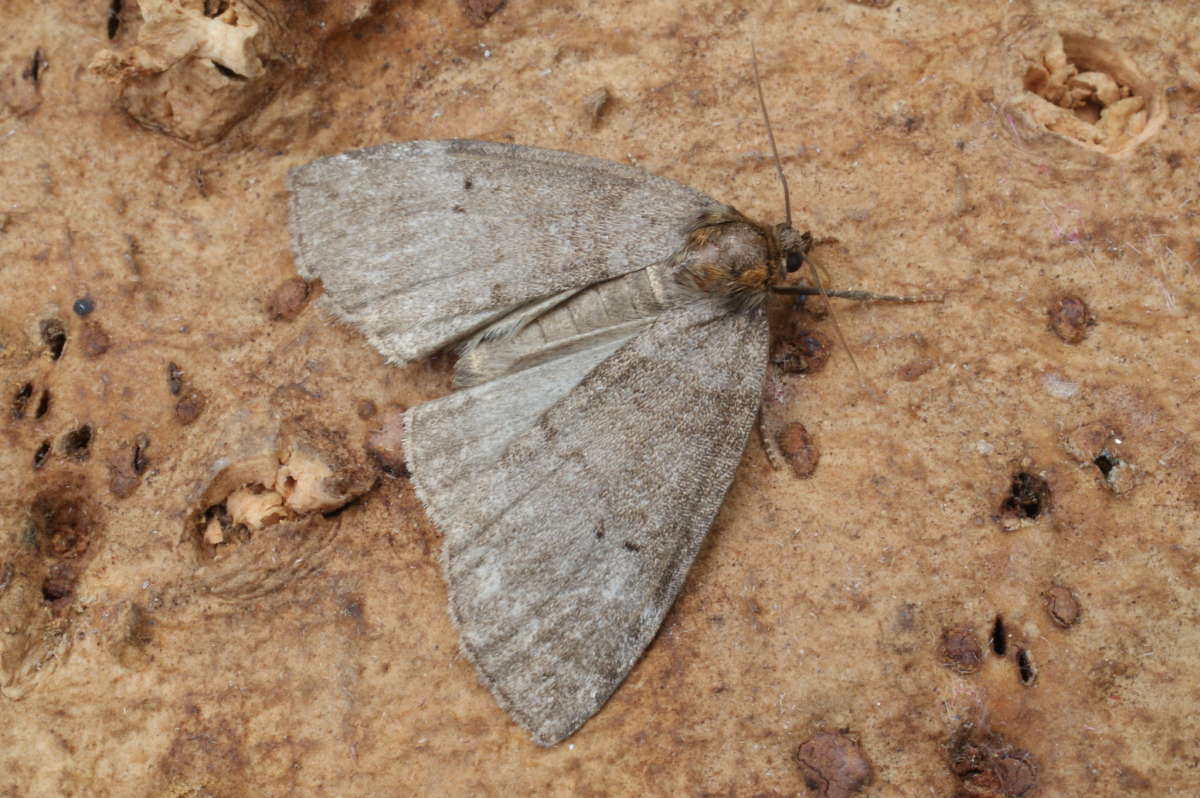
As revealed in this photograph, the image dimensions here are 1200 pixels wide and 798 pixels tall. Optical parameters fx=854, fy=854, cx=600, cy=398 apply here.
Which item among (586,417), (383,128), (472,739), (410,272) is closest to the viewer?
(472,739)

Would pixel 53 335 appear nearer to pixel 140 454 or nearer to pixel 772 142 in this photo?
pixel 140 454

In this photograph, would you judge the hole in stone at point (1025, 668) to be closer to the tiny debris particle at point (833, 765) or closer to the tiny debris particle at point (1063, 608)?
the tiny debris particle at point (1063, 608)

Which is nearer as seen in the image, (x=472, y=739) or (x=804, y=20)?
(x=472, y=739)

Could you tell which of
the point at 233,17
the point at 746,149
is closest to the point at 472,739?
the point at 746,149

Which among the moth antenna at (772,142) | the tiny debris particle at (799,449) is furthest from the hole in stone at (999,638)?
the moth antenna at (772,142)

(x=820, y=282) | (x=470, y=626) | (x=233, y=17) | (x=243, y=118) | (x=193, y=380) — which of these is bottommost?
(x=470, y=626)

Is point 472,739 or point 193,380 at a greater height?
point 193,380

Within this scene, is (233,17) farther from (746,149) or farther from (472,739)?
(472,739)

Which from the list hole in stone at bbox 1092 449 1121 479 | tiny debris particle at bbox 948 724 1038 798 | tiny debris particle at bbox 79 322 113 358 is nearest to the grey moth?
tiny debris particle at bbox 79 322 113 358
